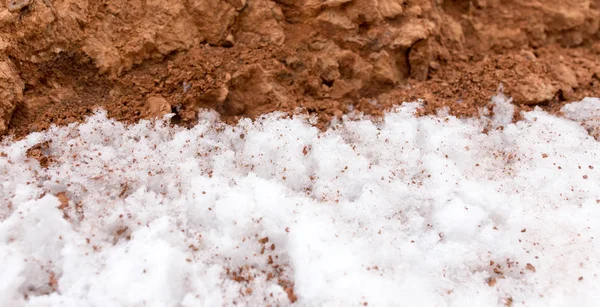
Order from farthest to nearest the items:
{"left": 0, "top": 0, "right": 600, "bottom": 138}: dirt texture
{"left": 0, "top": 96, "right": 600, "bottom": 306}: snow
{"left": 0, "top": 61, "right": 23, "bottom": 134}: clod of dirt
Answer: {"left": 0, "top": 0, "right": 600, "bottom": 138}: dirt texture < {"left": 0, "top": 61, "right": 23, "bottom": 134}: clod of dirt < {"left": 0, "top": 96, "right": 600, "bottom": 306}: snow

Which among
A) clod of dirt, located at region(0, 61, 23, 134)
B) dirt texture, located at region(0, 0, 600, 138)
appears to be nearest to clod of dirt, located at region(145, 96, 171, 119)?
dirt texture, located at region(0, 0, 600, 138)

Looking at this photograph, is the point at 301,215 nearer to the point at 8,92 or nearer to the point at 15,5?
the point at 8,92

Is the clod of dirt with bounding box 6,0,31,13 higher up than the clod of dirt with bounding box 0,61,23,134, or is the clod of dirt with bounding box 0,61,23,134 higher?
the clod of dirt with bounding box 6,0,31,13

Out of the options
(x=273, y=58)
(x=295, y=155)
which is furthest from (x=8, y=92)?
(x=295, y=155)

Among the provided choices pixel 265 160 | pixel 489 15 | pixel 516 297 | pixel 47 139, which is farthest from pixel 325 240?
pixel 489 15

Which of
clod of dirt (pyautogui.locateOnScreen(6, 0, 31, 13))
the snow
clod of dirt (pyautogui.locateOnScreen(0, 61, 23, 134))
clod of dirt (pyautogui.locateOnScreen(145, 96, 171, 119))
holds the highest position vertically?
clod of dirt (pyautogui.locateOnScreen(6, 0, 31, 13))

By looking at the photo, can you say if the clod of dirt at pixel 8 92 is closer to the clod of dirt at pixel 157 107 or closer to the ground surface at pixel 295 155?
the ground surface at pixel 295 155

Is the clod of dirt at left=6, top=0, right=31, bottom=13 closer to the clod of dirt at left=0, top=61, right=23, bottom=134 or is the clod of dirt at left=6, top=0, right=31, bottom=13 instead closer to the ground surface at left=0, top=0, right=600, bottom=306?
the ground surface at left=0, top=0, right=600, bottom=306

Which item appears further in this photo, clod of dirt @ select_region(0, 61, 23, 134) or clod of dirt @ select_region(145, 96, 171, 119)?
clod of dirt @ select_region(145, 96, 171, 119)
